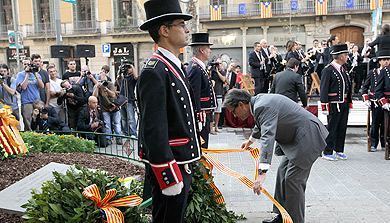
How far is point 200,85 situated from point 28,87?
16.2 ft

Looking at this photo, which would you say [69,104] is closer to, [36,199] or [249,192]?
[249,192]

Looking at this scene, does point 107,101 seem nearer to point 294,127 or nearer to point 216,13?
point 294,127

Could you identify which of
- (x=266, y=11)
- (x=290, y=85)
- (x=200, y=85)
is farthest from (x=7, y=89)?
(x=266, y=11)

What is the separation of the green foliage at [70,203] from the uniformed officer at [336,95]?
17.7 feet

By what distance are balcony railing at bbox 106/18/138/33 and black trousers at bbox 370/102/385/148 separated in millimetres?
27687

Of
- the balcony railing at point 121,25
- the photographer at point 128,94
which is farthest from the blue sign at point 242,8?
the photographer at point 128,94

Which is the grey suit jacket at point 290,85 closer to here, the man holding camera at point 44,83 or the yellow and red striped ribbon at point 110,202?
the man holding camera at point 44,83

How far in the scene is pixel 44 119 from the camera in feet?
28.6

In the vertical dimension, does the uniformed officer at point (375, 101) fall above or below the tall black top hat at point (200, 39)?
below

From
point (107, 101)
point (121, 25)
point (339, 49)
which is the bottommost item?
point (107, 101)

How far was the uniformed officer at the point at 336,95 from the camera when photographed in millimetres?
7434

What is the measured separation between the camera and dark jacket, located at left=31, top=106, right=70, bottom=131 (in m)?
8.59

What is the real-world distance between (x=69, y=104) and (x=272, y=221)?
6765 mm

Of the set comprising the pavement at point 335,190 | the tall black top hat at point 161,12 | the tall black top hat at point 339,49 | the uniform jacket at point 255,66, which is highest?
the tall black top hat at point 161,12
